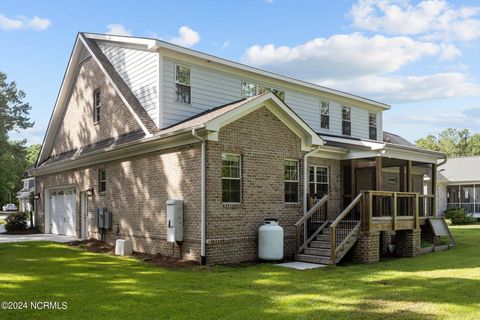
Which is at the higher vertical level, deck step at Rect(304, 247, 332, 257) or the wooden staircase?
the wooden staircase

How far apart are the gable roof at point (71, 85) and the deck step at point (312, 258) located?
19.4 ft

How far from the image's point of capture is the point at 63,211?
850 inches

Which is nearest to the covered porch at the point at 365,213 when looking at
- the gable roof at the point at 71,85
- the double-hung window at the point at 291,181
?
the double-hung window at the point at 291,181

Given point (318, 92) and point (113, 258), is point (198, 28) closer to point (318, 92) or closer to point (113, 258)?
point (318, 92)

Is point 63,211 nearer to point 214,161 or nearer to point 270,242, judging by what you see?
point 214,161

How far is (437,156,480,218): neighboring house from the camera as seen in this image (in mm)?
38062

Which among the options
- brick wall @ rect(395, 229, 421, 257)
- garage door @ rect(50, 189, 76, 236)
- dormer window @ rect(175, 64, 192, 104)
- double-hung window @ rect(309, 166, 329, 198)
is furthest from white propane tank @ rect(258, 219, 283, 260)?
garage door @ rect(50, 189, 76, 236)

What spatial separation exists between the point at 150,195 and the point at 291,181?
4.57m

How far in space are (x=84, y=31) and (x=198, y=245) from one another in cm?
1154

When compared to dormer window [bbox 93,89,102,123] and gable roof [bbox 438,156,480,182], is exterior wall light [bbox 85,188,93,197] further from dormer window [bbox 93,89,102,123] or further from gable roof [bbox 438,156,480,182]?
gable roof [bbox 438,156,480,182]

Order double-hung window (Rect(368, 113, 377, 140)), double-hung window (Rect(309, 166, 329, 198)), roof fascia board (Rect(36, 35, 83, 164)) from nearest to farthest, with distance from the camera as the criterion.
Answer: double-hung window (Rect(309, 166, 329, 198))
roof fascia board (Rect(36, 35, 83, 164))
double-hung window (Rect(368, 113, 377, 140))

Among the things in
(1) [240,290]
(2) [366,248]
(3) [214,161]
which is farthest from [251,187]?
(1) [240,290]

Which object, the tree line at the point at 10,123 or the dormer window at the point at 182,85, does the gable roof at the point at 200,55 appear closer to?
the dormer window at the point at 182,85

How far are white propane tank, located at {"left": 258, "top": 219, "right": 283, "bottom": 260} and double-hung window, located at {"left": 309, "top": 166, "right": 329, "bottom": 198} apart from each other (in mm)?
3627
